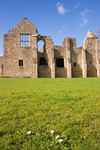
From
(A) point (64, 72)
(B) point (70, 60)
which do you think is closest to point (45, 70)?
(A) point (64, 72)

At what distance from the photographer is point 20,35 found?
22.0 m

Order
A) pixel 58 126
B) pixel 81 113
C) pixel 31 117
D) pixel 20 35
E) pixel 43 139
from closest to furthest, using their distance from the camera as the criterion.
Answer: pixel 43 139
pixel 58 126
pixel 31 117
pixel 81 113
pixel 20 35

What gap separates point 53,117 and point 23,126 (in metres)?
0.78

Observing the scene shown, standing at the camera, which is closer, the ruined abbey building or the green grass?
the green grass

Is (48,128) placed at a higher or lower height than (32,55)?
lower

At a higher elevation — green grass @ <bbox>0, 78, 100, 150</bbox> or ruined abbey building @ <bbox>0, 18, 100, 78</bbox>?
ruined abbey building @ <bbox>0, 18, 100, 78</bbox>

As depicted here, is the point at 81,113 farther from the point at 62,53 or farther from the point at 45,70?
the point at 62,53

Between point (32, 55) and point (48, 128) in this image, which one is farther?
point (32, 55)

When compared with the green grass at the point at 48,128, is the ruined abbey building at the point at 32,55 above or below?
above

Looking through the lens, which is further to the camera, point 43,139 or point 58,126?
point 58,126

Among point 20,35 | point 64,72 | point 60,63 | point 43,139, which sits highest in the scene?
point 20,35

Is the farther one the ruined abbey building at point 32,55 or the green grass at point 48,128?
the ruined abbey building at point 32,55

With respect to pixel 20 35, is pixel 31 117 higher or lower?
lower

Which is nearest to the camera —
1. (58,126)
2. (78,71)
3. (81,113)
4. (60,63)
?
(58,126)
